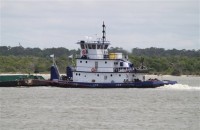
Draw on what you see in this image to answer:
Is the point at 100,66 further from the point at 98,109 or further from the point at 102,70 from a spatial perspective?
the point at 98,109

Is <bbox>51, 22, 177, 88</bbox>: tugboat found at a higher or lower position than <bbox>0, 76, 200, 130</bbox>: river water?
higher

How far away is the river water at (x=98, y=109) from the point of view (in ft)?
147

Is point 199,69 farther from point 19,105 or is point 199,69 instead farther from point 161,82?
point 19,105

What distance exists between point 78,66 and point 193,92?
44.2 feet

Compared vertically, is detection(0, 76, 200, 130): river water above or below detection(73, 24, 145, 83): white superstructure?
below

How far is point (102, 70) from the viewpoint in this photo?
74938 mm

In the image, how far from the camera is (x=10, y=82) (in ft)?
261

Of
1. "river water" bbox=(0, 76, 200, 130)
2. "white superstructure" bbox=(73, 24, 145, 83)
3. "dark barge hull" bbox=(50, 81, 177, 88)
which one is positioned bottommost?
"river water" bbox=(0, 76, 200, 130)

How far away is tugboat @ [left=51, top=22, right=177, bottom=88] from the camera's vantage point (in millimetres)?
74812

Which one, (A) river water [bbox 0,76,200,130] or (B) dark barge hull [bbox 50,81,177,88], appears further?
(B) dark barge hull [bbox 50,81,177,88]

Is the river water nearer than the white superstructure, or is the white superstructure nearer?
the river water

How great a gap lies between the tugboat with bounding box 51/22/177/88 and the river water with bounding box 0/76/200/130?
1207 mm

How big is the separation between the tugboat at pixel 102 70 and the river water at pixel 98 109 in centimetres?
121

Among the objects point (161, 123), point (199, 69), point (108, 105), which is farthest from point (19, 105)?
point (199, 69)
